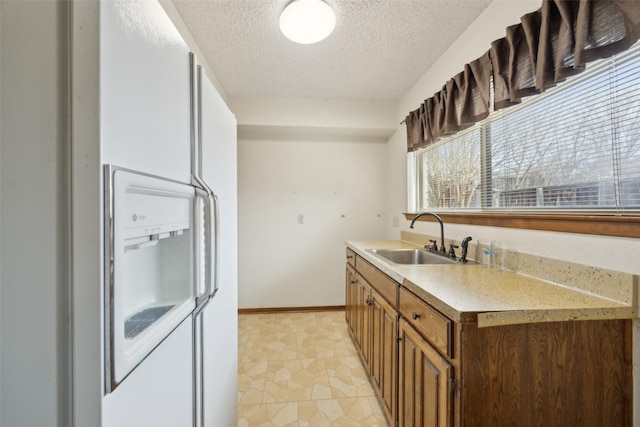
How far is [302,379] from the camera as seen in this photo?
1806mm

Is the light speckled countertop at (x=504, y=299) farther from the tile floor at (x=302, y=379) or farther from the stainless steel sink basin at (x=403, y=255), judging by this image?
the tile floor at (x=302, y=379)

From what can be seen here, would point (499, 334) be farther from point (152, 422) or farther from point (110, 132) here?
point (110, 132)

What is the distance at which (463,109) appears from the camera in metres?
1.57

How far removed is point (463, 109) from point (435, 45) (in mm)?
689

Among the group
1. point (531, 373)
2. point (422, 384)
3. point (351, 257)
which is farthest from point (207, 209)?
point (351, 257)

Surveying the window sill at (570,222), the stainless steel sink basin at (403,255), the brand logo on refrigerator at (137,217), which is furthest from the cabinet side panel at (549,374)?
the stainless steel sink basin at (403,255)

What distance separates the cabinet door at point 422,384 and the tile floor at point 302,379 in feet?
1.50

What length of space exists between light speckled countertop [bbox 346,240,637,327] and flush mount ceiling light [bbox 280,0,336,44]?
1531 millimetres

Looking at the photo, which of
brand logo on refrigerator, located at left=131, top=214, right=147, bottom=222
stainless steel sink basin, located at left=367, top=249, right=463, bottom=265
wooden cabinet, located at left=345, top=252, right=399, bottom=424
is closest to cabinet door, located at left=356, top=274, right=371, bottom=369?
wooden cabinet, located at left=345, top=252, right=399, bottom=424

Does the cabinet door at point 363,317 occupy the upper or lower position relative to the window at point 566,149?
lower

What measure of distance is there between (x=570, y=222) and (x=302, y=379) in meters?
1.82

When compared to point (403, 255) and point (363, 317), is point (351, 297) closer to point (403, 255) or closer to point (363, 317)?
point (363, 317)

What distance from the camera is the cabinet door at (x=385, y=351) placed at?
4.22 ft
